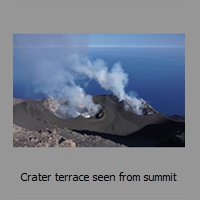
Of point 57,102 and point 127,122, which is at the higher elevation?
point 57,102

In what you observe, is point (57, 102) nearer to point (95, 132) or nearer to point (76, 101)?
point (76, 101)

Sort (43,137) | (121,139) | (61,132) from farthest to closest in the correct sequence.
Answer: (121,139)
(61,132)
(43,137)

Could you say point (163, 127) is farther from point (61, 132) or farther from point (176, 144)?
point (61, 132)

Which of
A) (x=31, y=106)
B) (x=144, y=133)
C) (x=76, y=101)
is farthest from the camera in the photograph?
(x=76, y=101)

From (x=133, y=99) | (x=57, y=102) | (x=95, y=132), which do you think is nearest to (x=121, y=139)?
(x=95, y=132)

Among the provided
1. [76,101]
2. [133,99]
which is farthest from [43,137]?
[133,99]

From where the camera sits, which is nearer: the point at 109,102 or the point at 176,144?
the point at 176,144

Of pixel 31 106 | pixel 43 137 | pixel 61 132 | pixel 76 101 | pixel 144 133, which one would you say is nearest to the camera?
pixel 43 137
